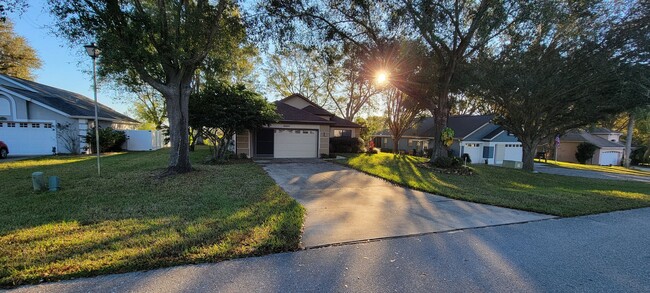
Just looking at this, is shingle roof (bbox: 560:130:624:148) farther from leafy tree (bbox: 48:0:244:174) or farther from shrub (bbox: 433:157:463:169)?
leafy tree (bbox: 48:0:244:174)

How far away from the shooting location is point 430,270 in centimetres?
332

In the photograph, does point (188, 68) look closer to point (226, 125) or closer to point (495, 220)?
point (226, 125)

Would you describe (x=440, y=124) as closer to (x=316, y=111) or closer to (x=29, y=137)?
(x=316, y=111)

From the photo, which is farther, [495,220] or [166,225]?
[495,220]

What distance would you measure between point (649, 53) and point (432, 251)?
591 inches

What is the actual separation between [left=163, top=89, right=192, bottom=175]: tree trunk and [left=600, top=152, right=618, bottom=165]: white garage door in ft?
138

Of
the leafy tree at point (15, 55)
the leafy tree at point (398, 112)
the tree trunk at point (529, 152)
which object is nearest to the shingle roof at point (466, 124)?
the leafy tree at point (398, 112)

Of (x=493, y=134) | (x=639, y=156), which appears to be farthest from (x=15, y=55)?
(x=639, y=156)

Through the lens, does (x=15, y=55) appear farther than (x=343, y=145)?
Yes

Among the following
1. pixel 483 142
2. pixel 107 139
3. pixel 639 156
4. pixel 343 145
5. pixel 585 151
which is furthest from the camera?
pixel 639 156

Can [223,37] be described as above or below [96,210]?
above

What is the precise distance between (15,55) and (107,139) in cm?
1555

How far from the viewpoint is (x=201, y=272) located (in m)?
→ 3.14

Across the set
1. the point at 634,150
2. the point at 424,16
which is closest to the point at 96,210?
the point at 424,16
